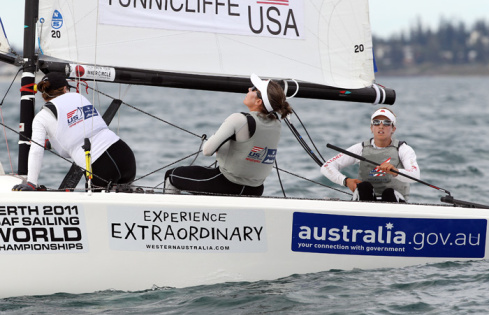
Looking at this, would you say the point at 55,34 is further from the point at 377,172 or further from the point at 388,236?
the point at 388,236

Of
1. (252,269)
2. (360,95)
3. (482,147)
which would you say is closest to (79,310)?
(252,269)

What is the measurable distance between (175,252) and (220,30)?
150 cm

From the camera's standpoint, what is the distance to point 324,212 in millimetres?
4383

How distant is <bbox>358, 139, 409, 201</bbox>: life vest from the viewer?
5.04m

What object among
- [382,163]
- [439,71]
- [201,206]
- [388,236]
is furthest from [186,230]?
[439,71]

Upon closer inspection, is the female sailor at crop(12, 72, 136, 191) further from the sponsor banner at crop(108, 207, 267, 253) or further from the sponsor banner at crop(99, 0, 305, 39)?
the sponsor banner at crop(99, 0, 305, 39)

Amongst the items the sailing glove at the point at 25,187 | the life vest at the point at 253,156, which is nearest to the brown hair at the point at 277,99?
the life vest at the point at 253,156

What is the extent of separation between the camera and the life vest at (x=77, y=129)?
4.51 meters

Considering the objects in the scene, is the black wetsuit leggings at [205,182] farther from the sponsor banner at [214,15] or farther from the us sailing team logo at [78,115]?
the sponsor banner at [214,15]

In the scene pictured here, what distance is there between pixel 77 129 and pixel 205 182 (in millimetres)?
751

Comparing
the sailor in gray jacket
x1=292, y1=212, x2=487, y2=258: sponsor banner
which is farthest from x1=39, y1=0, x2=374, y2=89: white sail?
x1=292, y1=212, x2=487, y2=258: sponsor banner

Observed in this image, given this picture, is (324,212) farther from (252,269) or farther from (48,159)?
(48,159)

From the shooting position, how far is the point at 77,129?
4559 millimetres

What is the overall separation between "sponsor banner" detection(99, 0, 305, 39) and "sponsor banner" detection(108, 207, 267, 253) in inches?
51.9
